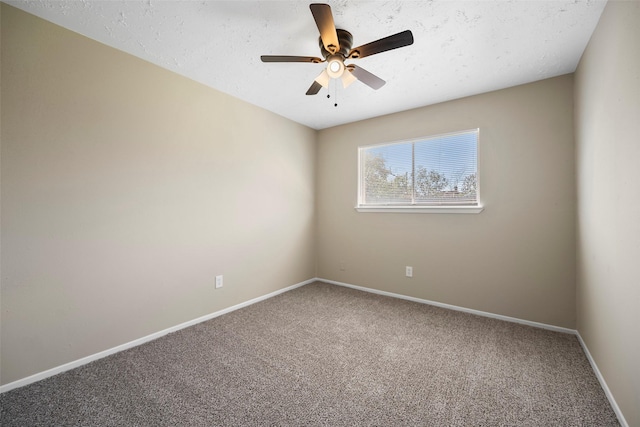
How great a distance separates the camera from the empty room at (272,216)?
61.4 inches

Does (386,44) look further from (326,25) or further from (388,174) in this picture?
(388,174)

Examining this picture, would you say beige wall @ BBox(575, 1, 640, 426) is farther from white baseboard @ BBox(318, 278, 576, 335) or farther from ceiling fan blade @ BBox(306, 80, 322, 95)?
ceiling fan blade @ BBox(306, 80, 322, 95)

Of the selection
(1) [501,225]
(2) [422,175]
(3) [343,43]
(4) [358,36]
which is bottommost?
(1) [501,225]

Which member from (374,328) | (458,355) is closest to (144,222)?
(374,328)

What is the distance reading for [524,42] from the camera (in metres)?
1.98

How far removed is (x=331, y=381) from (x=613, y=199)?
2088 millimetres

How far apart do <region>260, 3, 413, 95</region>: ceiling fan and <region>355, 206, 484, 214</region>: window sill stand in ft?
5.41

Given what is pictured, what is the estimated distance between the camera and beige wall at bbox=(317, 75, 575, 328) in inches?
96.9

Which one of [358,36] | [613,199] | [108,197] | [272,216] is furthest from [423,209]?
[108,197]

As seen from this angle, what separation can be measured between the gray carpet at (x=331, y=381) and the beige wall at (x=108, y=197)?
322mm

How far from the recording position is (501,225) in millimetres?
2734

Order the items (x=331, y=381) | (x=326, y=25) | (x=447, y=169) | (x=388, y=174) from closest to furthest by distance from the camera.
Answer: (x=326, y=25), (x=331, y=381), (x=447, y=169), (x=388, y=174)

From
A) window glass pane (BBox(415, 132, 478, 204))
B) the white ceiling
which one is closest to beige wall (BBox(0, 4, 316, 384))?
the white ceiling

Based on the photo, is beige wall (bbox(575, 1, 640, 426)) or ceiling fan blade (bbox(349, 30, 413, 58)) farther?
ceiling fan blade (bbox(349, 30, 413, 58))
